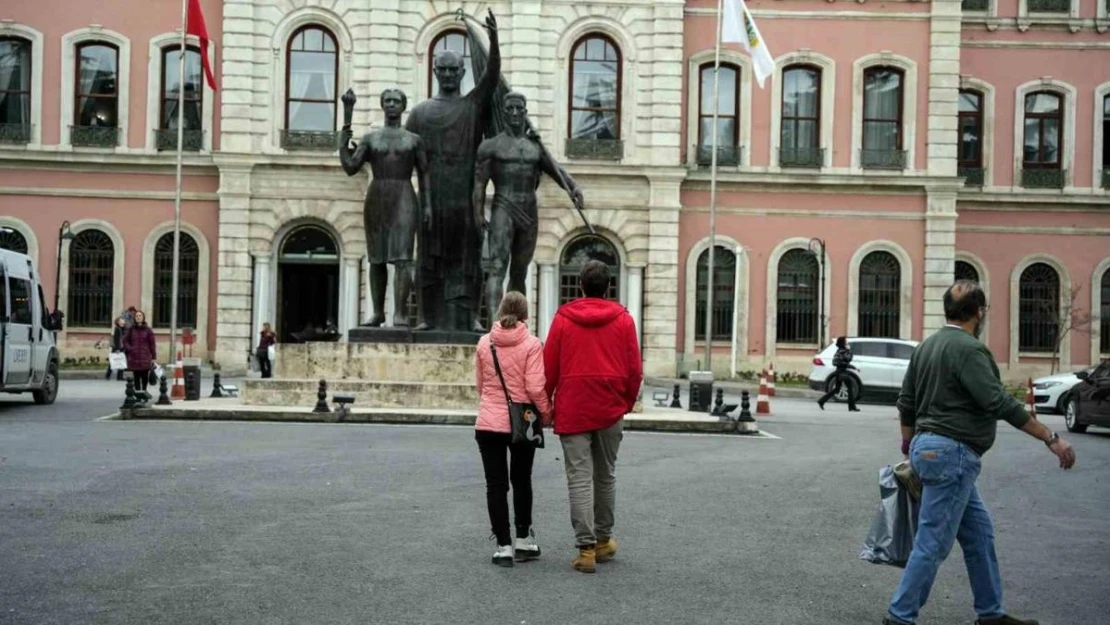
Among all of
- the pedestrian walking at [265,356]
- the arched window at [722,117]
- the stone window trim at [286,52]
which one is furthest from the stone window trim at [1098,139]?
the pedestrian walking at [265,356]

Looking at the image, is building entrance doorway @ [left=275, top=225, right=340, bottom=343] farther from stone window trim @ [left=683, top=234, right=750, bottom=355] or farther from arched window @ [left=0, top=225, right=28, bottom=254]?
stone window trim @ [left=683, top=234, right=750, bottom=355]

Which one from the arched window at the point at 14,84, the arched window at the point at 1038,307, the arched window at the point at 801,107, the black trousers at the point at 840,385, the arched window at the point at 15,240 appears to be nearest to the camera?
the black trousers at the point at 840,385

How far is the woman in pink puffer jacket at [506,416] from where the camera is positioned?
340 inches

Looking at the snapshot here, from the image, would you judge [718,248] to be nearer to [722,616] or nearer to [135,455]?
[135,455]

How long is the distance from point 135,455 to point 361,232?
23640mm

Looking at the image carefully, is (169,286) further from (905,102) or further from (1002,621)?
(1002,621)

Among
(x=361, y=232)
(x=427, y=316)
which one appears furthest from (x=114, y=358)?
(x=427, y=316)

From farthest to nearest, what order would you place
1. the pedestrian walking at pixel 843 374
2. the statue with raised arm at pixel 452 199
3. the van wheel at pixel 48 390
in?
1. the pedestrian walking at pixel 843 374
2. the van wheel at pixel 48 390
3. the statue with raised arm at pixel 452 199

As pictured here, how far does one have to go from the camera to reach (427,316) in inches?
767

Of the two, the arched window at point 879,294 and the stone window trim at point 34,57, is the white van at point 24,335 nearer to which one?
the stone window trim at point 34,57

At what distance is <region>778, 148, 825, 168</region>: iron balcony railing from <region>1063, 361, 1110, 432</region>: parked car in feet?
54.3

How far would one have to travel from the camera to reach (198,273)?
1495 inches

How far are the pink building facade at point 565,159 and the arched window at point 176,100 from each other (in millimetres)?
83

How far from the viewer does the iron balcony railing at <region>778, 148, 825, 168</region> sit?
3916 cm
